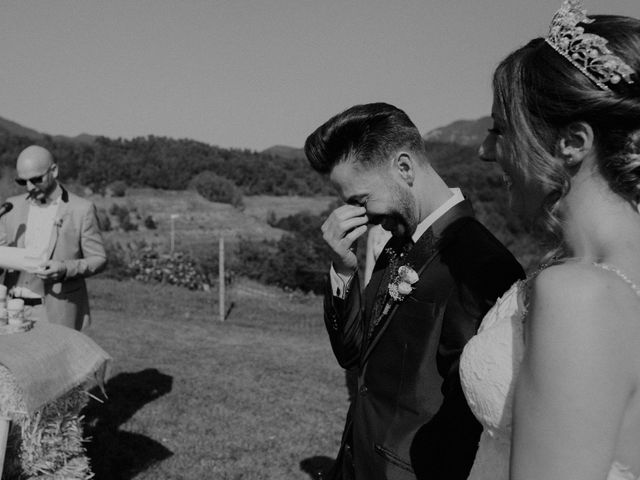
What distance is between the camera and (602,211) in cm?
129

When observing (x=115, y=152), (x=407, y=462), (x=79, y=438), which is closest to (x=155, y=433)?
(x=79, y=438)

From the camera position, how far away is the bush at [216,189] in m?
39.6

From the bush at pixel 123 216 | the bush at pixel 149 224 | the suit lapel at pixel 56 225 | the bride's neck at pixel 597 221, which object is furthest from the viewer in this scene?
the bush at pixel 149 224

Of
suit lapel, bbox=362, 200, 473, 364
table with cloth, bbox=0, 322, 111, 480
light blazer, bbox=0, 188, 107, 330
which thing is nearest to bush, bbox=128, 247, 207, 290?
light blazer, bbox=0, 188, 107, 330

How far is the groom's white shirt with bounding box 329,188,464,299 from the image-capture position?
233cm

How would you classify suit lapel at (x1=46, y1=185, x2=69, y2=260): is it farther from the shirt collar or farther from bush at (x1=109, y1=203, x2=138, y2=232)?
bush at (x1=109, y1=203, x2=138, y2=232)

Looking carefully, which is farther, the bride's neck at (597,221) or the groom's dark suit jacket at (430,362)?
the groom's dark suit jacket at (430,362)

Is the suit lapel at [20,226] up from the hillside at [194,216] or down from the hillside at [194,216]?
up

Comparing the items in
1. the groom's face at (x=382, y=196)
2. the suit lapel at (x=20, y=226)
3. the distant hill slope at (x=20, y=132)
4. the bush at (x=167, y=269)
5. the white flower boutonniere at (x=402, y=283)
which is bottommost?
the bush at (x=167, y=269)

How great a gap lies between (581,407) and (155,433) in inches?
240

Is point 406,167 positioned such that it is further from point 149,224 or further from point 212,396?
point 149,224

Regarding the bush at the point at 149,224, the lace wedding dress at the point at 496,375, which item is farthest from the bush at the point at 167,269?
the lace wedding dress at the point at 496,375

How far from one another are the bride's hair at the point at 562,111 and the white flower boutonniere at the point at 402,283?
80 cm

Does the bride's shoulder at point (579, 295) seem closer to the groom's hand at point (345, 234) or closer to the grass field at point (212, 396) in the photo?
the groom's hand at point (345, 234)
